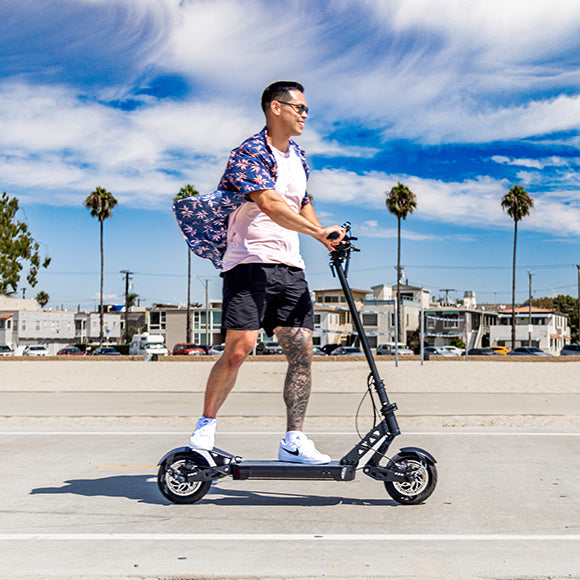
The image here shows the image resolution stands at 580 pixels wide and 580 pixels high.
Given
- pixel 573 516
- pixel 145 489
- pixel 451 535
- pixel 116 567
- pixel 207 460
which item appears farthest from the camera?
pixel 145 489

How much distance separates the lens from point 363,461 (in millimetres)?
3797

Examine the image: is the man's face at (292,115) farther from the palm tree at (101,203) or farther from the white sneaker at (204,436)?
the palm tree at (101,203)

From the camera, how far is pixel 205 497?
13.4 feet

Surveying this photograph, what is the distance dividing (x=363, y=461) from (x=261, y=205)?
1.44m

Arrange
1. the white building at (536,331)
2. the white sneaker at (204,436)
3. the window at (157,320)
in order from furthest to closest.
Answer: the window at (157,320) < the white building at (536,331) < the white sneaker at (204,436)

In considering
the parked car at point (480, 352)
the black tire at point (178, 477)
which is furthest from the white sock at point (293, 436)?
the parked car at point (480, 352)

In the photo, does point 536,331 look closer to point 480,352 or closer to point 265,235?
point 480,352

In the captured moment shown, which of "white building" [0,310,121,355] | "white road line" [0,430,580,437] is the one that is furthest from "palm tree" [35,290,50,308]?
"white road line" [0,430,580,437]

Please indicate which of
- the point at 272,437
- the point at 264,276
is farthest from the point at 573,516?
the point at 272,437

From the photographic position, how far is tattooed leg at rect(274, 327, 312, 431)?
4.12 meters

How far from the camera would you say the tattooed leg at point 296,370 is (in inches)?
162

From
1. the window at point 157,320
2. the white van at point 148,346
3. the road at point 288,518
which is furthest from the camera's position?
the window at point 157,320

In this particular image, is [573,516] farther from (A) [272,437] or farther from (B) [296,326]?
(A) [272,437]

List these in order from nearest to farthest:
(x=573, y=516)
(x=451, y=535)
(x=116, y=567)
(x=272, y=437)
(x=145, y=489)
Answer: (x=116, y=567), (x=451, y=535), (x=573, y=516), (x=145, y=489), (x=272, y=437)
